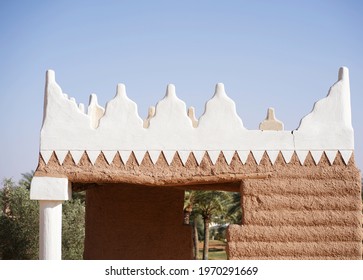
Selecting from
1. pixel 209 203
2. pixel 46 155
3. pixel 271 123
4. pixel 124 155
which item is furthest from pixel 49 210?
pixel 209 203

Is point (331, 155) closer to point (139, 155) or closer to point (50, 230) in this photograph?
point (139, 155)

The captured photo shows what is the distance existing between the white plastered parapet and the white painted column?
0.38 m

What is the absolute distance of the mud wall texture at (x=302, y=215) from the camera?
7410 millimetres

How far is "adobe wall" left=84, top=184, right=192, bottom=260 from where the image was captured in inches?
430

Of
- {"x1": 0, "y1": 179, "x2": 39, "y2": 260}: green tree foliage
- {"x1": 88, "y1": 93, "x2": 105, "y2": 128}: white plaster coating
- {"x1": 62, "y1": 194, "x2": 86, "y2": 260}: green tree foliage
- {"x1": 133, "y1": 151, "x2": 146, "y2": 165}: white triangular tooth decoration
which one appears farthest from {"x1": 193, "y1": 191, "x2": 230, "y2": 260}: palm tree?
{"x1": 133, "y1": 151, "x2": 146, "y2": 165}: white triangular tooth decoration

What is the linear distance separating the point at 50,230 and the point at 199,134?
109 inches

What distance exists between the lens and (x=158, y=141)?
7660 mm

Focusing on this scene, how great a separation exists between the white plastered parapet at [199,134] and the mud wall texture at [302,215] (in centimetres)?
30

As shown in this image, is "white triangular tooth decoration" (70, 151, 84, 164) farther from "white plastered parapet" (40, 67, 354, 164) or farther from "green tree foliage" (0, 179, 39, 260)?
"green tree foliage" (0, 179, 39, 260)
